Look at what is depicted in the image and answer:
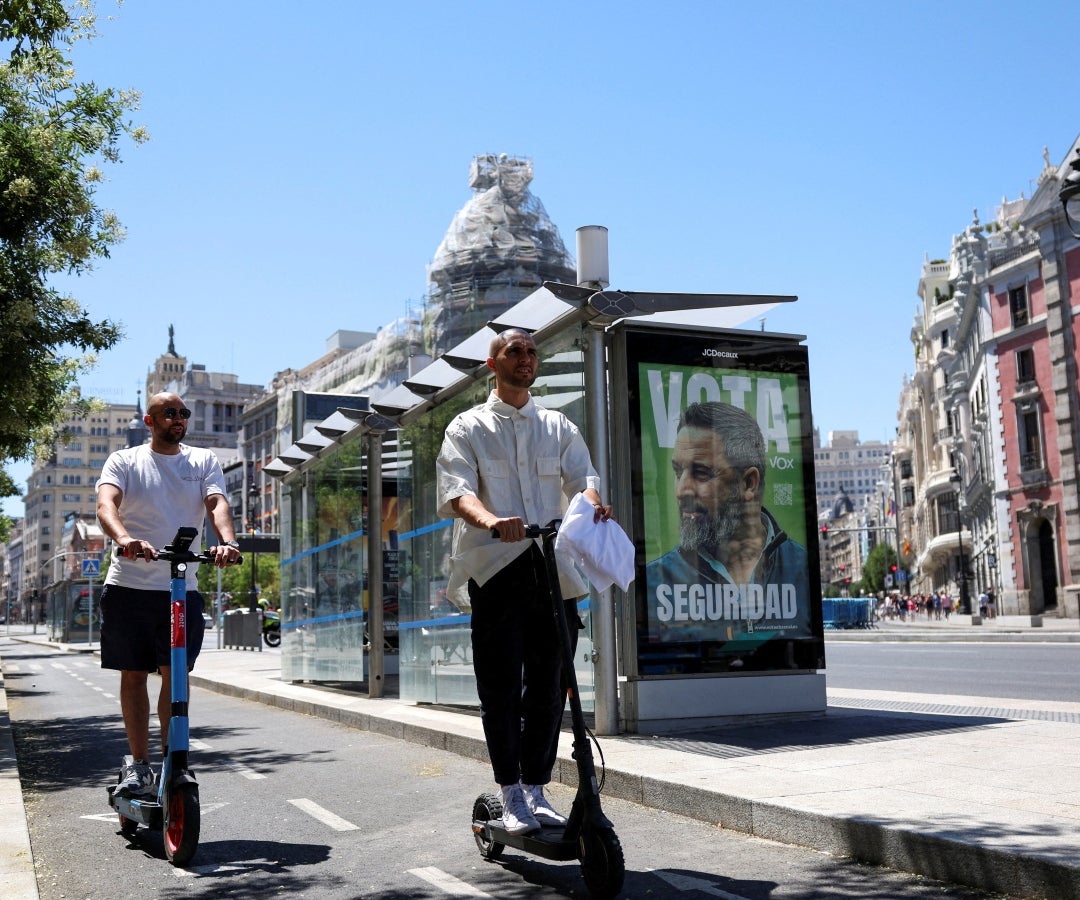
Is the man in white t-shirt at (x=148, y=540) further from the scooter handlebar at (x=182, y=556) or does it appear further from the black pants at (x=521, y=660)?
the black pants at (x=521, y=660)

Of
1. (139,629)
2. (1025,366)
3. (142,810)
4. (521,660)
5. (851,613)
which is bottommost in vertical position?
(851,613)

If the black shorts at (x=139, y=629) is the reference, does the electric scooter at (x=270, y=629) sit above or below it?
below

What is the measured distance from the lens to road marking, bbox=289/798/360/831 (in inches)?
219

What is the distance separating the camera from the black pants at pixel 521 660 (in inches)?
180

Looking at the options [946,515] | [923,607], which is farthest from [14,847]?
[946,515]

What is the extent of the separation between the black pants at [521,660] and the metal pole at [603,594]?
315cm

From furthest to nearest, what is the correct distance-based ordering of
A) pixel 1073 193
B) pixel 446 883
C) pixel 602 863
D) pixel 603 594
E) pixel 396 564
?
pixel 396 564 → pixel 1073 193 → pixel 603 594 → pixel 446 883 → pixel 602 863

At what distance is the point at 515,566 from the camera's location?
461 centimetres

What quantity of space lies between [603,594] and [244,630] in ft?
89.0

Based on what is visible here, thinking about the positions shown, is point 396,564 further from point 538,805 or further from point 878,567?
point 878,567

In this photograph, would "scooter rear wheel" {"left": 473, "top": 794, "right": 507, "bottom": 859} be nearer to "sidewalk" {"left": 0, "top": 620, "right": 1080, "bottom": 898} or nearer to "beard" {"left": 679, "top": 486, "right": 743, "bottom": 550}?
"sidewalk" {"left": 0, "top": 620, "right": 1080, "bottom": 898}

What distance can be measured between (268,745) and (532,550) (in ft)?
17.9

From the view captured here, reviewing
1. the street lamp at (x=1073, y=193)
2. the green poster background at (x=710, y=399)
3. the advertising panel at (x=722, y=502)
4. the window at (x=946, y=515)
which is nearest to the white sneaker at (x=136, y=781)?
the advertising panel at (x=722, y=502)

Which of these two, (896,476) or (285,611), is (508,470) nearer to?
(285,611)
